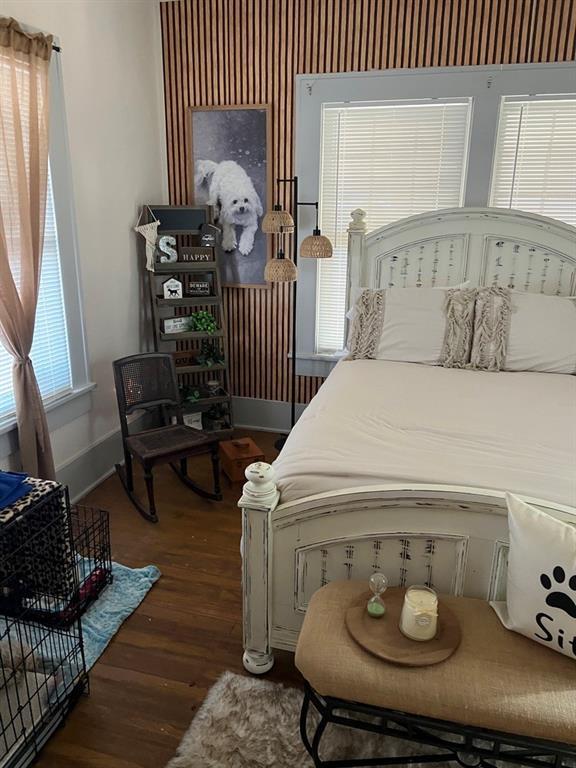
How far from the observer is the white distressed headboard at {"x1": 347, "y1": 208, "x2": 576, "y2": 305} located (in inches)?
128

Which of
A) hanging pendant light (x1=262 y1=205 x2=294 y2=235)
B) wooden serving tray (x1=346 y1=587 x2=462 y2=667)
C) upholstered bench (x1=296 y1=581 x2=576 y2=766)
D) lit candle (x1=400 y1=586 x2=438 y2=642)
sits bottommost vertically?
upholstered bench (x1=296 y1=581 x2=576 y2=766)

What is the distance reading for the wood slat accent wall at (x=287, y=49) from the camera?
124 inches

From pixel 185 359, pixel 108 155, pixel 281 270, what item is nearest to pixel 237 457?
pixel 185 359

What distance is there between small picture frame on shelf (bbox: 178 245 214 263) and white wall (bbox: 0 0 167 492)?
0.30m

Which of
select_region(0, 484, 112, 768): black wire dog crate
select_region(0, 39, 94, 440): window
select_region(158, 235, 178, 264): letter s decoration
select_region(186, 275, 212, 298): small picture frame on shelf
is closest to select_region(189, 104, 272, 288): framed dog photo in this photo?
select_region(186, 275, 212, 298): small picture frame on shelf

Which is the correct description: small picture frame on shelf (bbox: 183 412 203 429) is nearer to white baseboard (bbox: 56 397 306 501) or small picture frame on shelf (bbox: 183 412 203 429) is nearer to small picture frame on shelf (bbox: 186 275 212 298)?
white baseboard (bbox: 56 397 306 501)

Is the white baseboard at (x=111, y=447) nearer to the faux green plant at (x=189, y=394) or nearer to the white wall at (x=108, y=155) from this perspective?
the white wall at (x=108, y=155)

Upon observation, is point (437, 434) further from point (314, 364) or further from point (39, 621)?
point (314, 364)

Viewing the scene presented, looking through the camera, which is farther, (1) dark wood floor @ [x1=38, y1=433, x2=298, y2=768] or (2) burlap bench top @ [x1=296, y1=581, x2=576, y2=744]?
(1) dark wood floor @ [x1=38, y1=433, x2=298, y2=768]

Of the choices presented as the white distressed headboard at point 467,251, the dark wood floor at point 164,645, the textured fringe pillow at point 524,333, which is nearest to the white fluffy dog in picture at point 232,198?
the white distressed headboard at point 467,251

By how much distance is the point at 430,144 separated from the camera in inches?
135

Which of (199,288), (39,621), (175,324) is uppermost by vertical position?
(199,288)

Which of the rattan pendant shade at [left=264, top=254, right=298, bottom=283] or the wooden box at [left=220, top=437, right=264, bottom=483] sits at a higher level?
the rattan pendant shade at [left=264, top=254, right=298, bottom=283]

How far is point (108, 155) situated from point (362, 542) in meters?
2.68
